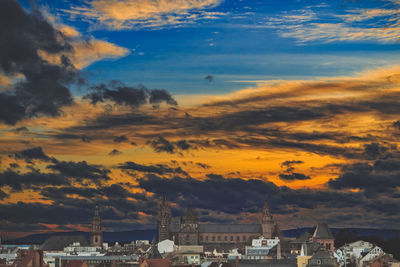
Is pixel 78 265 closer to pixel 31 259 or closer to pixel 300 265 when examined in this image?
pixel 31 259

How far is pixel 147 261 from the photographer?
6294 inches

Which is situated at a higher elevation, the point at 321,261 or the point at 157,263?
the point at 157,263

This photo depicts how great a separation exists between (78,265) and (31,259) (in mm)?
13559

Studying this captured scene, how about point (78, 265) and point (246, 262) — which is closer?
point (78, 265)

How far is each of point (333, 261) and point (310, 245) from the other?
21.5 metres

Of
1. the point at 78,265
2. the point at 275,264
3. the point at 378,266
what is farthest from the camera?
the point at 275,264

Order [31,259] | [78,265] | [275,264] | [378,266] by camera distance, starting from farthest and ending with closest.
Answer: [275,264] < [378,266] < [78,265] < [31,259]

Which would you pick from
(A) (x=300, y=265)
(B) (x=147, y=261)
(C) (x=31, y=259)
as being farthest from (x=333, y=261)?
(C) (x=31, y=259)

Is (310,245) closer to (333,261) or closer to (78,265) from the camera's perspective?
(333,261)

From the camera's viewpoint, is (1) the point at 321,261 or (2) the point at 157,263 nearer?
(2) the point at 157,263

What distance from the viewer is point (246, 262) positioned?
19875cm

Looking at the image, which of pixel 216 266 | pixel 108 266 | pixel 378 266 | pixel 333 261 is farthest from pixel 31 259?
pixel 378 266

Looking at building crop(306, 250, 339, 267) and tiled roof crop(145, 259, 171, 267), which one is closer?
tiled roof crop(145, 259, 171, 267)

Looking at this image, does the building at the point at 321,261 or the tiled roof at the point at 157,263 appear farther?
the building at the point at 321,261
